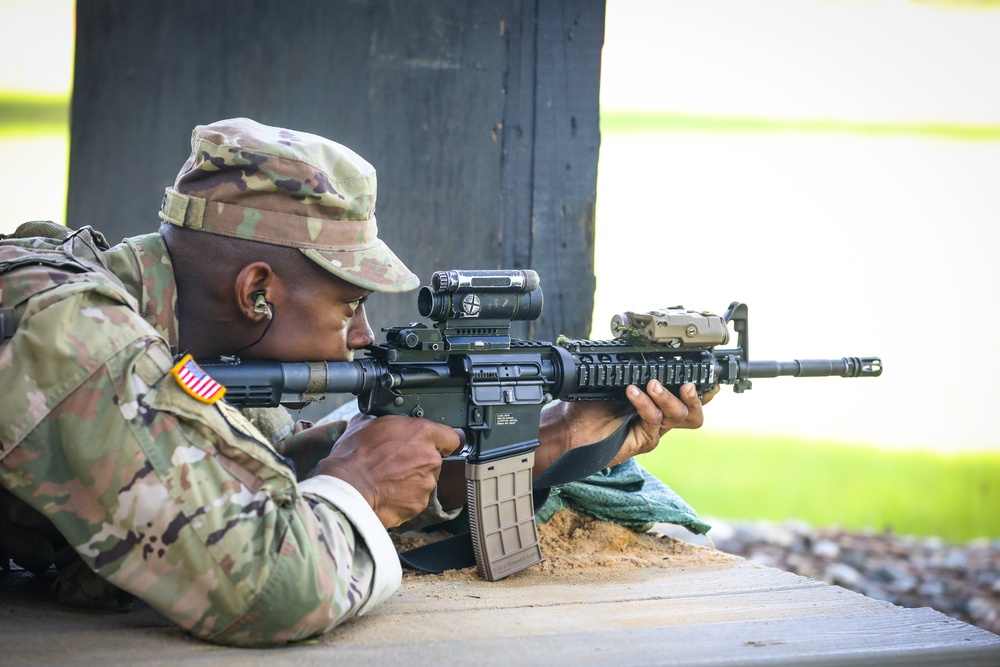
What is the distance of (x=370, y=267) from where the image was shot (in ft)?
9.54

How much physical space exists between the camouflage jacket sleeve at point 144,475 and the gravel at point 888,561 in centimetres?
459

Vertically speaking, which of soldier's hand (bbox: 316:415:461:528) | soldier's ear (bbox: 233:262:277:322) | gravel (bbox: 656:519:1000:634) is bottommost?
gravel (bbox: 656:519:1000:634)

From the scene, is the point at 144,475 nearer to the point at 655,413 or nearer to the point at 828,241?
the point at 655,413

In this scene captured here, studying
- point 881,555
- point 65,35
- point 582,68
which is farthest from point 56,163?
point 881,555

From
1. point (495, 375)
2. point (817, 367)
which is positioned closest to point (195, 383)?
point (495, 375)

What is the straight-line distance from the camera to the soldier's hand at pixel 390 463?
2.74m

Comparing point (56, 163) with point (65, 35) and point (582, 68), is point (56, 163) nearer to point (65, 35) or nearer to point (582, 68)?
point (65, 35)

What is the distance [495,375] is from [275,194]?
34.6 inches

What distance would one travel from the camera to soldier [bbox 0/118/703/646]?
87.7 inches

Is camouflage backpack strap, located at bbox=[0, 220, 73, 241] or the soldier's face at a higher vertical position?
camouflage backpack strap, located at bbox=[0, 220, 73, 241]

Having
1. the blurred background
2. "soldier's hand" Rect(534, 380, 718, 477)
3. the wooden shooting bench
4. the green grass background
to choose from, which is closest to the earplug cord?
the wooden shooting bench

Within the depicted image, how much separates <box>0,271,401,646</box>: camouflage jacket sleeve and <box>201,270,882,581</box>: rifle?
0.50m

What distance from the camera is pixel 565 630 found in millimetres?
2652

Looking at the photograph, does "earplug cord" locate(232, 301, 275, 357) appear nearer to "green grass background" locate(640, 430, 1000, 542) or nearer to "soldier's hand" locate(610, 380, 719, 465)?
"soldier's hand" locate(610, 380, 719, 465)
